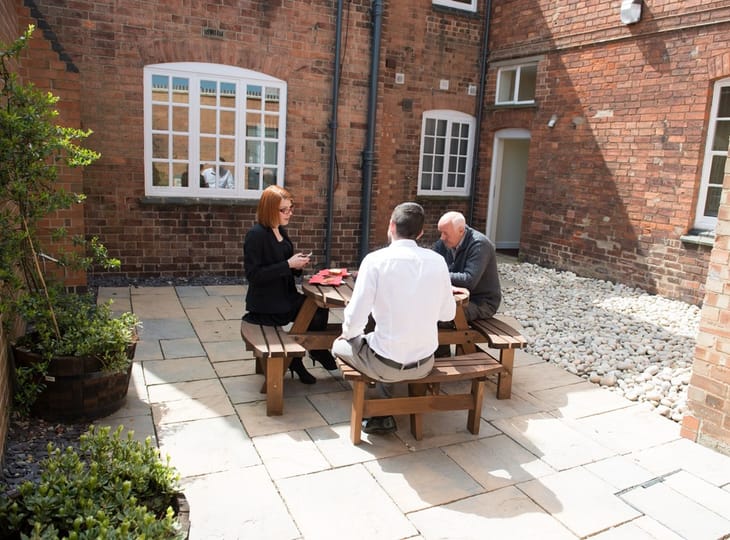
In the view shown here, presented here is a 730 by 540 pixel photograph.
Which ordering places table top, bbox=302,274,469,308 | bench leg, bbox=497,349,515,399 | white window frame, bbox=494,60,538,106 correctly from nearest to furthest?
table top, bbox=302,274,469,308, bench leg, bbox=497,349,515,399, white window frame, bbox=494,60,538,106

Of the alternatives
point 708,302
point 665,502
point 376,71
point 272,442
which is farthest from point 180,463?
point 376,71

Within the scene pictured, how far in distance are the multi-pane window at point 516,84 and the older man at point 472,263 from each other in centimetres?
644

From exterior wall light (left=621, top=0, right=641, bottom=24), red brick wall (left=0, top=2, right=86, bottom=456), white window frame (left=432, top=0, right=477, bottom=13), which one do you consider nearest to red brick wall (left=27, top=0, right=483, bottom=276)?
white window frame (left=432, top=0, right=477, bottom=13)

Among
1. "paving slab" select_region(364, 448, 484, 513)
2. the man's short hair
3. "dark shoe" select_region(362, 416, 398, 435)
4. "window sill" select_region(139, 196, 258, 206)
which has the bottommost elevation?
"paving slab" select_region(364, 448, 484, 513)

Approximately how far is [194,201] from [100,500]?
6228mm

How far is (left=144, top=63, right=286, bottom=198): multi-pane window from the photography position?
7.69m

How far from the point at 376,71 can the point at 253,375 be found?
5617 mm

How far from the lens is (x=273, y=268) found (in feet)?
13.9

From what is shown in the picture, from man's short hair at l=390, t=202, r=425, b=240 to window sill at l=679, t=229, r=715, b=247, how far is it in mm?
5770

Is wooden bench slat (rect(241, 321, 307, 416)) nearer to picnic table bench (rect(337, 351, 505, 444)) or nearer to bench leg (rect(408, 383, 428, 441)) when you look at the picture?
picnic table bench (rect(337, 351, 505, 444))

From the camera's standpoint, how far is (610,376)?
4992 mm

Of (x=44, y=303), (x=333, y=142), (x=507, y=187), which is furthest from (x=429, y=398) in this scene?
(x=507, y=187)

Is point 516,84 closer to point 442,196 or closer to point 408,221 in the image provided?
point 442,196

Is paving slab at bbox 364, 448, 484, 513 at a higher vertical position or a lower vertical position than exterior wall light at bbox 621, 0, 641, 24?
lower
